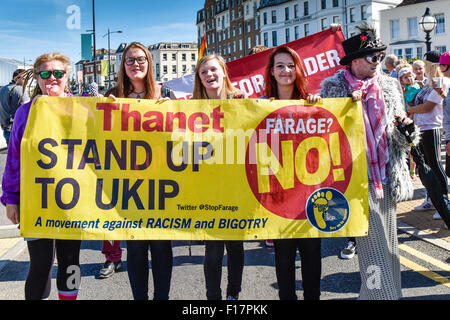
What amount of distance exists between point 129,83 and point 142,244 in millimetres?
1295

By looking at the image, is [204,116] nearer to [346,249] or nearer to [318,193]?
[318,193]

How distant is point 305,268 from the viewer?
10.5 ft

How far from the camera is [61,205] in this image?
10.5ft

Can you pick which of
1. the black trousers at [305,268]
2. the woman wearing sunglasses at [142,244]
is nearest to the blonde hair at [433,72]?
the black trousers at [305,268]

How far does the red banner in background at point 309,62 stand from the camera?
23.7ft

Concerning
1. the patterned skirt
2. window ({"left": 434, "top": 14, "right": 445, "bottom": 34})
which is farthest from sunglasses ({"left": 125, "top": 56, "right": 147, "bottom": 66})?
window ({"left": 434, "top": 14, "right": 445, "bottom": 34})

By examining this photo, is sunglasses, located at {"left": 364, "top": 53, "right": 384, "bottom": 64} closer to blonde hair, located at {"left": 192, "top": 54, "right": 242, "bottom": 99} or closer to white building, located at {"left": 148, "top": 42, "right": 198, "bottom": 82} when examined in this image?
blonde hair, located at {"left": 192, "top": 54, "right": 242, "bottom": 99}

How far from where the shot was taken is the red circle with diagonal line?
3.27m

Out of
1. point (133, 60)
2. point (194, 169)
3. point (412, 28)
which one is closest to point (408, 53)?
point (412, 28)

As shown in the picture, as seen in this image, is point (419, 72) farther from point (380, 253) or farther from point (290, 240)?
point (290, 240)

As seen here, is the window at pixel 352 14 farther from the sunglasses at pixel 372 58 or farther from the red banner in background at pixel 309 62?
the sunglasses at pixel 372 58

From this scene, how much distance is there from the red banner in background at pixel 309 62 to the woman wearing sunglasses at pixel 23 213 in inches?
167
